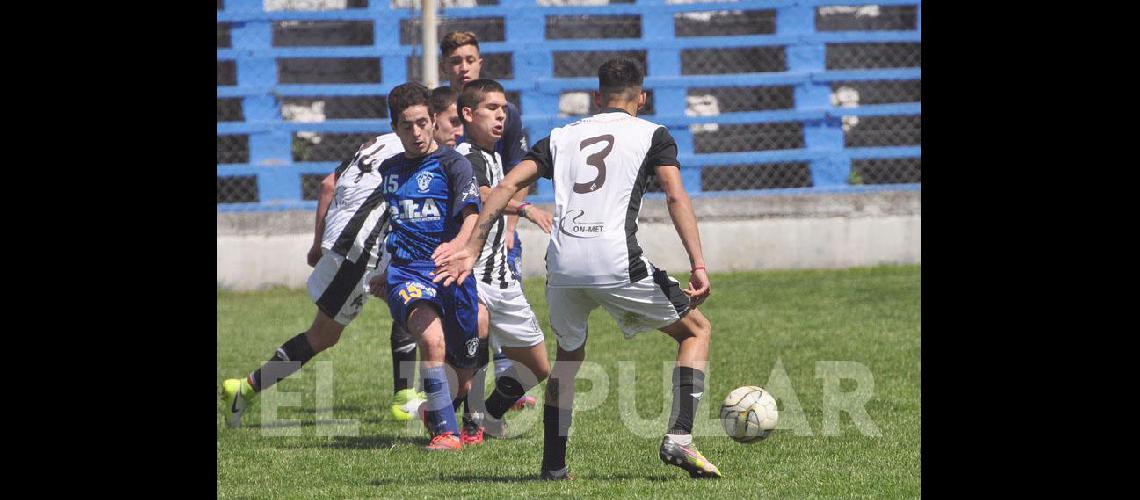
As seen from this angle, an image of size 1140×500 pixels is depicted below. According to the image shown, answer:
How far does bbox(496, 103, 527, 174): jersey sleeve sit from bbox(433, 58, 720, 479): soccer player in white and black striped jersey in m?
1.97

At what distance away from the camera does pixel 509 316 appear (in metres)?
7.89

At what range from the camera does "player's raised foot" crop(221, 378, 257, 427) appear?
28.2 feet

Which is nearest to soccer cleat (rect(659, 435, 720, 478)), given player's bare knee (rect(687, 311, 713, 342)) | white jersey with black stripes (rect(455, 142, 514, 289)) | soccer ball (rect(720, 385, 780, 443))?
soccer ball (rect(720, 385, 780, 443))

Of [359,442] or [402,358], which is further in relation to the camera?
[402,358]

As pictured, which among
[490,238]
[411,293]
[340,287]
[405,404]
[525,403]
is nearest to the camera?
[411,293]

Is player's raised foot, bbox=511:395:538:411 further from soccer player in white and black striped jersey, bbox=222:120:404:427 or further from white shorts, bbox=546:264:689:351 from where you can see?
white shorts, bbox=546:264:689:351

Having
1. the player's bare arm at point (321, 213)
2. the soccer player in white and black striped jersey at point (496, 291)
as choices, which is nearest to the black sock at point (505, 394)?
the soccer player in white and black striped jersey at point (496, 291)

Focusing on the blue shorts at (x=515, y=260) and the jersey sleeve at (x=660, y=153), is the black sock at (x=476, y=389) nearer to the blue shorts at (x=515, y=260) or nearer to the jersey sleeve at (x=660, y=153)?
the blue shorts at (x=515, y=260)

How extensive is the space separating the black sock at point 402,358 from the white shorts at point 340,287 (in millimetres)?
518

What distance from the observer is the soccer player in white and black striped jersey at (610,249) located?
638cm

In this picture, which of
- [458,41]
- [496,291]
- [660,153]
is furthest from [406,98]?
[660,153]

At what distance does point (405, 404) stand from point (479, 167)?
1.60 metres

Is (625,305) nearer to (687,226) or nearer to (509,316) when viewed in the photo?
(687,226)
